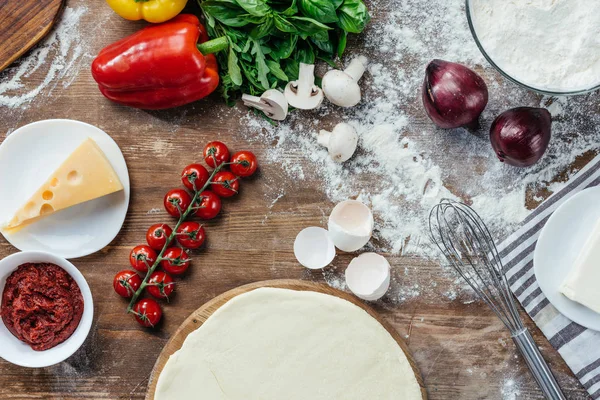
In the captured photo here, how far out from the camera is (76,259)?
1.70m

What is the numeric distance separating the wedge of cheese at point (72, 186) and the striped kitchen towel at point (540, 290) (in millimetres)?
1133

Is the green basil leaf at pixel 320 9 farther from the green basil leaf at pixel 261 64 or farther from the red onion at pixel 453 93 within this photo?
the red onion at pixel 453 93

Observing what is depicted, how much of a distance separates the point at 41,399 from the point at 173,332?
0.43m

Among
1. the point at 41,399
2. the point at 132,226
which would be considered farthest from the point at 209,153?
the point at 41,399

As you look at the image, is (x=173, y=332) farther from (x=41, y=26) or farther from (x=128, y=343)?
(x=41, y=26)

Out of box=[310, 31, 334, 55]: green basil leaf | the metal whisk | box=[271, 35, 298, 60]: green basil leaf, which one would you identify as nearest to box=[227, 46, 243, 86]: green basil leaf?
box=[271, 35, 298, 60]: green basil leaf

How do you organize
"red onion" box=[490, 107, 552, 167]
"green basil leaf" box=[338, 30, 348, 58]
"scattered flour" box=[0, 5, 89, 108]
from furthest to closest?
"scattered flour" box=[0, 5, 89, 108], "green basil leaf" box=[338, 30, 348, 58], "red onion" box=[490, 107, 552, 167]

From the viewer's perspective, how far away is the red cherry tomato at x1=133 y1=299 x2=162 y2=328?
1617 mm

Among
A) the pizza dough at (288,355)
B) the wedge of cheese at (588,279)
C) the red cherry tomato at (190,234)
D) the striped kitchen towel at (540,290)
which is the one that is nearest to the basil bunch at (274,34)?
the red cherry tomato at (190,234)

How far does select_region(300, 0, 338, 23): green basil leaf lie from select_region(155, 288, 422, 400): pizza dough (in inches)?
28.7

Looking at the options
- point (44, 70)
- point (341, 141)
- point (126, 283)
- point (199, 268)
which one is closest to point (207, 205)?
point (199, 268)

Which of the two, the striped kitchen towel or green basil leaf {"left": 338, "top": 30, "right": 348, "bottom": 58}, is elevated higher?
green basil leaf {"left": 338, "top": 30, "right": 348, "bottom": 58}

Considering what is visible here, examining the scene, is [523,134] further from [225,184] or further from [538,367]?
[225,184]

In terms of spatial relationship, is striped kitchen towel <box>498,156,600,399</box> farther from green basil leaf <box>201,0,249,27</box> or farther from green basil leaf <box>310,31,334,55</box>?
green basil leaf <box>201,0,249,27</box>
